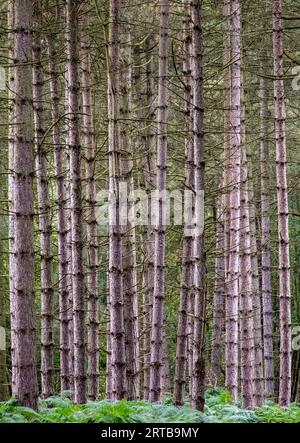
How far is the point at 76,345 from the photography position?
945cm

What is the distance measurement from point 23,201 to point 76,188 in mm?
2070

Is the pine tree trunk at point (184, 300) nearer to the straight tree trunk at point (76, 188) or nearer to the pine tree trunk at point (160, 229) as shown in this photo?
the pine tree trunk at point (160, 229)

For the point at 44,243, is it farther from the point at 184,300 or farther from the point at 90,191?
the point at 184,300

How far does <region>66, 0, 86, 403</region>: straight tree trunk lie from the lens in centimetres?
912

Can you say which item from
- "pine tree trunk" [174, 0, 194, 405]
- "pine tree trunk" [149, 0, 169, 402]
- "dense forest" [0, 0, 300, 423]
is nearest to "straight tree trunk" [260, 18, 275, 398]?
"dense forest" [0, 0, 300, 423]

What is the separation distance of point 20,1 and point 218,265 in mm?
10588

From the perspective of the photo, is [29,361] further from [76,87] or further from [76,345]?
[76,87]

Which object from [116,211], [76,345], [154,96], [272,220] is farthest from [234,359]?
[272,220]

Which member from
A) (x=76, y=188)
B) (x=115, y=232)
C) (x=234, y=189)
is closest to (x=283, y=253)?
(x=234, y=189)

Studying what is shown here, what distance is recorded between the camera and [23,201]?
7.16 metres

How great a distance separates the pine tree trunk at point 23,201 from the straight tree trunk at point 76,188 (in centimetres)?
181

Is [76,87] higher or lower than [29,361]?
higher

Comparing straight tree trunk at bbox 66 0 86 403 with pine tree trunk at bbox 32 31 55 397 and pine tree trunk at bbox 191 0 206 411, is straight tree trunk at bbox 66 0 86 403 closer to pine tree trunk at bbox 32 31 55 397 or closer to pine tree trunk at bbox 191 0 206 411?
pine tree trunk at bbox 32 31 55 397

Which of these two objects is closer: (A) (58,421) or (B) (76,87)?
(A) (58,421)
